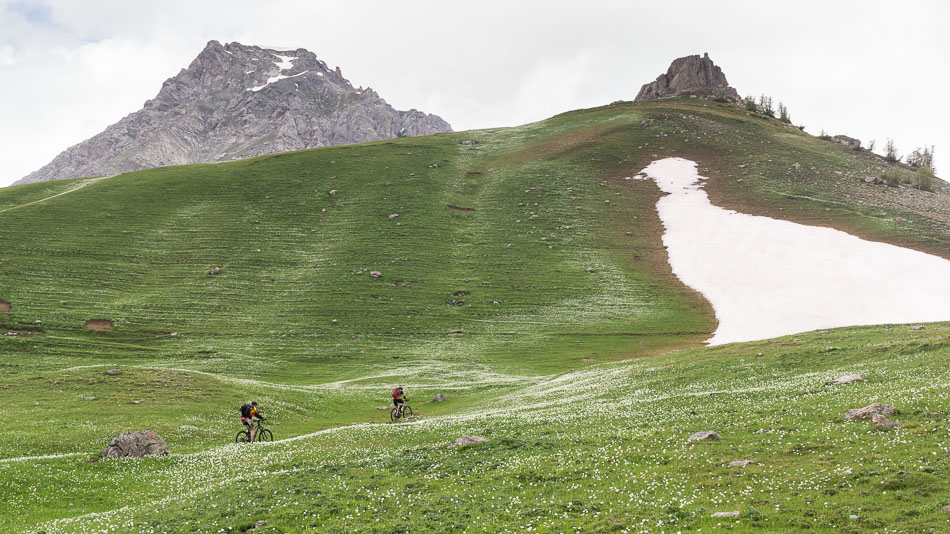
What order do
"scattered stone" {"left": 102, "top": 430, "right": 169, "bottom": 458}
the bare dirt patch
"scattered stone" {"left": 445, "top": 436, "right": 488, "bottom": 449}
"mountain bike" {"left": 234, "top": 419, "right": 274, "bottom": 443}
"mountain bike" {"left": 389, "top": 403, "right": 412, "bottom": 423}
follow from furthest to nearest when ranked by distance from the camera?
1. the bare dirt patch
2. "mountain bike" {"left": 389, "top": 403, "right": 412, "bottom": 423}
3. "mountain bike" {"left": 234, "top": 419, "right": 274, "bottom": 443}
4. "scattered stone" {"left": 102, "top": 430, "right": 169, "bottom": 458}
5. "scattered stone" {"left": 445, "top": 436, "right": 488, "bottom": 449}

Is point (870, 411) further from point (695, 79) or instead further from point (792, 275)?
point (695, 79)

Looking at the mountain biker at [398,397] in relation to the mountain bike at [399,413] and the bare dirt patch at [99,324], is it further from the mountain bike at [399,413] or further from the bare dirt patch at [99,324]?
the bare dirt patch at [99,324]

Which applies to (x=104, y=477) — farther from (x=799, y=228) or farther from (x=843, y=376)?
(x=799, y=228)

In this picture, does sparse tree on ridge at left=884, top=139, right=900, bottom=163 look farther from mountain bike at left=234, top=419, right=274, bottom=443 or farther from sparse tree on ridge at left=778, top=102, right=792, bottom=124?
mountain bike at left=234, top=419, right=274, bottom=443

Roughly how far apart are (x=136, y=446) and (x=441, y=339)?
49148 mm

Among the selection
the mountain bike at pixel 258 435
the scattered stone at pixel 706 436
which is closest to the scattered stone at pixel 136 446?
the mountain bike at pixel 258 435

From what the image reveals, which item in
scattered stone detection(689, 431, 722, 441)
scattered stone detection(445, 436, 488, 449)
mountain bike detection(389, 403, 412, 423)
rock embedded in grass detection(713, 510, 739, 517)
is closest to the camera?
rock embedded in grass detection(713, 510, 739, 517)

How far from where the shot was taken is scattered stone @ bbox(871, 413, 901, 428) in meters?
19.2

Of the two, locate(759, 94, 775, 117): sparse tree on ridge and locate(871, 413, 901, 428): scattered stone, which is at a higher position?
locate(759, 94, 775, 117): sparse tree on ridge

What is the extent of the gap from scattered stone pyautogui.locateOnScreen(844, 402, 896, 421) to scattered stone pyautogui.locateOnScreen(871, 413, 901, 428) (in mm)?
589

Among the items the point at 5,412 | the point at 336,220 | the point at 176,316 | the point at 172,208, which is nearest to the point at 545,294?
the point at 336,220

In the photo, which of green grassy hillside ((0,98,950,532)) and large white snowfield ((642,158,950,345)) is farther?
large white snowfield ((642,158,950,345))

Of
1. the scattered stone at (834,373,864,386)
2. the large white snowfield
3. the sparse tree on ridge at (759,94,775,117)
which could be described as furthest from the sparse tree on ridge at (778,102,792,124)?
the scattered stone at (834,373,864,386)

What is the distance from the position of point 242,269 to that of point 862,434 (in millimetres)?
88409
